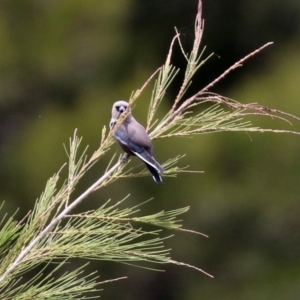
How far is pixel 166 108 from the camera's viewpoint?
149 inches

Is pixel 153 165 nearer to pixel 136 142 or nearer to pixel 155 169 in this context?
pixel 155 169

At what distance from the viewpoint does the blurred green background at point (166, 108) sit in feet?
12.8

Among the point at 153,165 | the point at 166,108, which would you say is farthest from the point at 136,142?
the point at 166,108

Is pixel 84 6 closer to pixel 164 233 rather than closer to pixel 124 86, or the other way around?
pixel 124 86

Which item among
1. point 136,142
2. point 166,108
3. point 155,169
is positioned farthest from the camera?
point 166,108

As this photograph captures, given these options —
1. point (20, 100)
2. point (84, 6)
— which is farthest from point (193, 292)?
point (84, 6)

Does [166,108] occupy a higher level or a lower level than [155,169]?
lower

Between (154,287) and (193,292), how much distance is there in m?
0.31

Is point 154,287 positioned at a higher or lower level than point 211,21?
lower

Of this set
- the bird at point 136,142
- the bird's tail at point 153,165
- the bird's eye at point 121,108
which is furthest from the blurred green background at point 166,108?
the bird's tail at point 153,165

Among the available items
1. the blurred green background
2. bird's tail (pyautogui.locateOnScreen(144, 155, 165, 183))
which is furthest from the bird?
the blurred green background

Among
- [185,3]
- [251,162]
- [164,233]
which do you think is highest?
[185,3]

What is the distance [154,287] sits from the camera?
15.0 ft

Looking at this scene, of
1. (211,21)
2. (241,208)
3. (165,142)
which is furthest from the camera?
(211,21)
